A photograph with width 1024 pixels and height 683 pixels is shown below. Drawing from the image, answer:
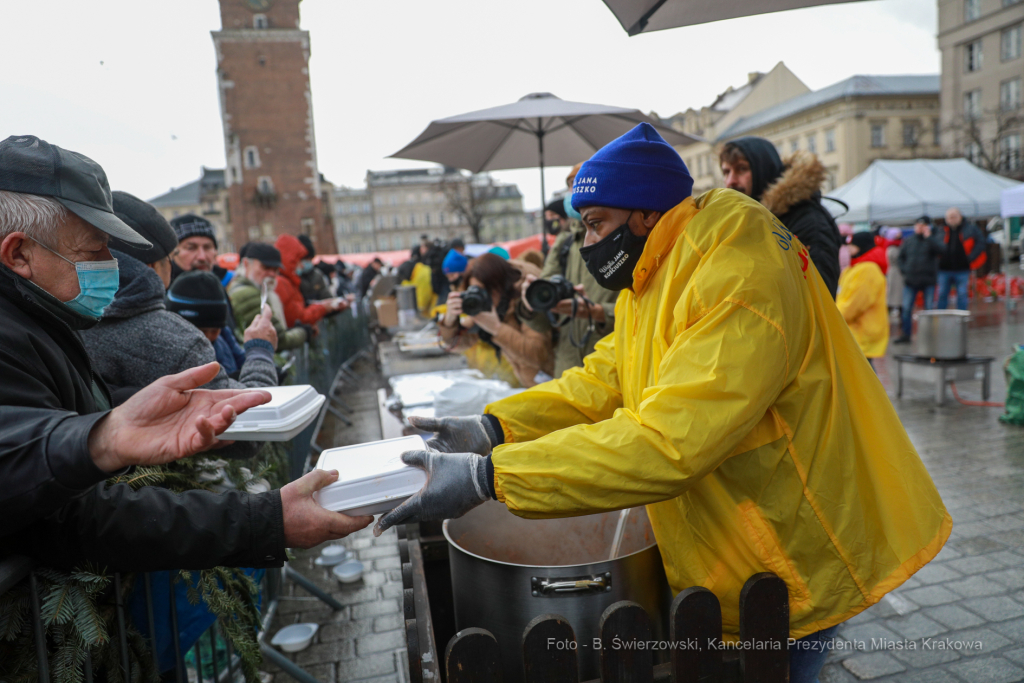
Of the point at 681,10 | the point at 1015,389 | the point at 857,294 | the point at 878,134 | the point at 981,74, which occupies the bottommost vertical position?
the point at 1015,389

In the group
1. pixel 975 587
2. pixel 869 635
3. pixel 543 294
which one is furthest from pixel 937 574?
pixel 543 294

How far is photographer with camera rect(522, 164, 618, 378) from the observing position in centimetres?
345

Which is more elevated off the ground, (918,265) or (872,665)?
(918,265)

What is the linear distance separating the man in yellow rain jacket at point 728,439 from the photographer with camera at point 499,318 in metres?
2.52

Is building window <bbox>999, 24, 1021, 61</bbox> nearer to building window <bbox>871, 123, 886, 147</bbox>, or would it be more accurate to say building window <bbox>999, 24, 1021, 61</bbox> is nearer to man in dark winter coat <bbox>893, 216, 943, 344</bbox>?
building window <bbox>871, 123, 886, 147</bbox>

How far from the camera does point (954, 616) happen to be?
3.31m

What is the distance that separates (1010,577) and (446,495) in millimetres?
→ 3781

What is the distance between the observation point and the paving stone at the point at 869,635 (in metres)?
3.17

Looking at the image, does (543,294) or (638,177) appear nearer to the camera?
(638,177)

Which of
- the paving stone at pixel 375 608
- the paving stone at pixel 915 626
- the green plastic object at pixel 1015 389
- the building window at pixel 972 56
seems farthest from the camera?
the building window at pixel 972 56

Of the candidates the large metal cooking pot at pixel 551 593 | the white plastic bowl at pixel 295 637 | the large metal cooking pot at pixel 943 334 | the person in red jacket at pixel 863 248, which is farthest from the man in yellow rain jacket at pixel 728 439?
the person in red jacket at pixel 863 248

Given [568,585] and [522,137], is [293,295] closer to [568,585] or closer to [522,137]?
[522,137]

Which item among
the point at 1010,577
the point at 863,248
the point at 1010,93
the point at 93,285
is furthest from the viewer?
the point at 1010,93

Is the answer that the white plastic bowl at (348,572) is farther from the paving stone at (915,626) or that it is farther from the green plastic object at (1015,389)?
the green plastic object at (1015,389)
